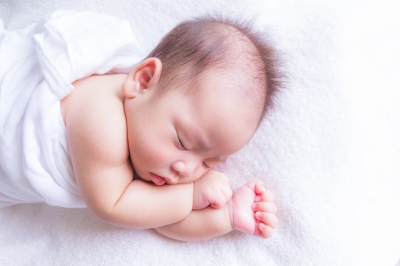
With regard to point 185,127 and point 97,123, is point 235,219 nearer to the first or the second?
point 185,127

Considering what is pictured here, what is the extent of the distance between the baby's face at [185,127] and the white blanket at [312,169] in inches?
10.3

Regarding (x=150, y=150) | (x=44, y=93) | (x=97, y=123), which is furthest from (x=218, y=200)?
(x=44, y=93)

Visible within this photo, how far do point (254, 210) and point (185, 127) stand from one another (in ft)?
1.09

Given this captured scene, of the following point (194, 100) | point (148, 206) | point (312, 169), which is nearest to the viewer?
point (194, 100)

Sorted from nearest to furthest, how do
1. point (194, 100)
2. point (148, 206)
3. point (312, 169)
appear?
point (194, 100) → point (148, 206) → point (312, 169)

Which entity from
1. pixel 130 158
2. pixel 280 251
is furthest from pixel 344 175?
pixel 130 158

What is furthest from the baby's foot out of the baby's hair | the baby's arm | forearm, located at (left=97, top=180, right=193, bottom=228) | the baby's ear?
the baby's ear

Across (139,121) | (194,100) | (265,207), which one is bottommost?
(265,207)

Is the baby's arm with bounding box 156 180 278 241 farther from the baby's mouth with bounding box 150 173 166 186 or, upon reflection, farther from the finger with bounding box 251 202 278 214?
the baby's mouth with bounding box 150 173 166 186

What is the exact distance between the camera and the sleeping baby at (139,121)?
2.96 ft

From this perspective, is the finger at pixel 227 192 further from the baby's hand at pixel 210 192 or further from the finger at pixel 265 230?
the finger at pixel 265 230

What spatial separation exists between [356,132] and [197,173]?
489mm

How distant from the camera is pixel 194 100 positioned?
891 mm

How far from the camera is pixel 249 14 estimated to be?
4.28 feet
